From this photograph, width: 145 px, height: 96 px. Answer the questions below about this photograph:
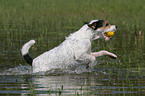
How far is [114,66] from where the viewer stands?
10.5 meters

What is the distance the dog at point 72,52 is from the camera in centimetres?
965

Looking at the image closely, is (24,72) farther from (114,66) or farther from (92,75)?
(114,66)

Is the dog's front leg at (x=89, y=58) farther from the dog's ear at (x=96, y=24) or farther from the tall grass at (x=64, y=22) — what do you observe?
the tall grass at (x=64, y=22)

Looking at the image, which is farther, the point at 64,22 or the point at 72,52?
the point at 64,22

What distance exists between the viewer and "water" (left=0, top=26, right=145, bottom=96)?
306 inches

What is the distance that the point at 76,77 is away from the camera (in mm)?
9539

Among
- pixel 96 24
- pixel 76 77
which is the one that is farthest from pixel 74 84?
pixel 96 24

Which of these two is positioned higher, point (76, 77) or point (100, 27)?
point (100, 27)

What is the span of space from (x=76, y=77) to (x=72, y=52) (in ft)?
3.01

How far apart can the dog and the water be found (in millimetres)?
231

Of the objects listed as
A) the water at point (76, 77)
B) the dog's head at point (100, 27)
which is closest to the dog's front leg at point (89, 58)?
the water at point (76, 77)

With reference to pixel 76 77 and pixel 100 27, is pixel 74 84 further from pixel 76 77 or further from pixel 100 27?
pixel 100 27

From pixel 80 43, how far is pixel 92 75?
1.04 m

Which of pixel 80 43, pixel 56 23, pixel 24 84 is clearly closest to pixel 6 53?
pixel 80 43
